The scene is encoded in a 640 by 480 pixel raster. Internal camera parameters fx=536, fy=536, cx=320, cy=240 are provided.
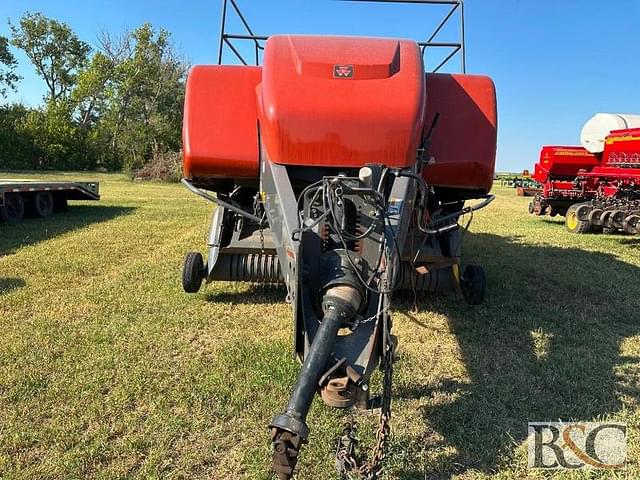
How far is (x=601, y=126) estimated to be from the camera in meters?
12.6

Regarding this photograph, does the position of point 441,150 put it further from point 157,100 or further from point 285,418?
point 157,100

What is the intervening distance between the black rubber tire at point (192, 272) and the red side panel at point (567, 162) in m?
11.2

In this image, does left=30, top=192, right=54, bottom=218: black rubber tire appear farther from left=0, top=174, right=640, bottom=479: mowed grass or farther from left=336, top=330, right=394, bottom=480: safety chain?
left=336, top=330, right=394, bottom=480: safety chain

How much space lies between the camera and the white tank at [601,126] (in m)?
12.2

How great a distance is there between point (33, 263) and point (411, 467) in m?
5.66

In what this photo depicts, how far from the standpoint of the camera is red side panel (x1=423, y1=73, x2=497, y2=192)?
3920 millimetres

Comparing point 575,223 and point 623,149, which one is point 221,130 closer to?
point 575,223

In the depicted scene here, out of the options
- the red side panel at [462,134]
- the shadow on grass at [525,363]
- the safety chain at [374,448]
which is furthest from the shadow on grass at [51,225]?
the safety chain at [374,448]

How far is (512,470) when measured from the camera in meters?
2.55

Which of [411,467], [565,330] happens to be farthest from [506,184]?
[411,467]

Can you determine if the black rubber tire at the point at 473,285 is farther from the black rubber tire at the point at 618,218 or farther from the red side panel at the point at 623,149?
the red side panel at the point at 623,149
